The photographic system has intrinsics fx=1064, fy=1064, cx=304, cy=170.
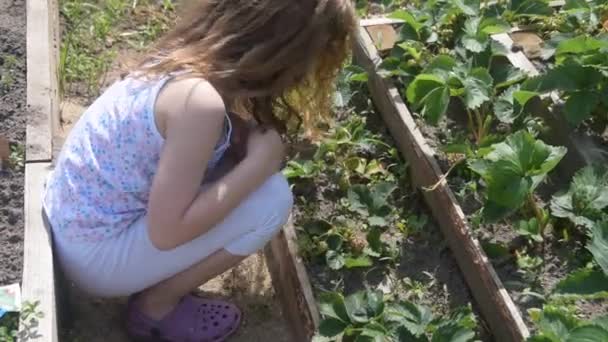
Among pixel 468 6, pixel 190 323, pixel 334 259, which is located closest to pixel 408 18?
pixel 468 6

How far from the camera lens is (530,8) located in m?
3.90

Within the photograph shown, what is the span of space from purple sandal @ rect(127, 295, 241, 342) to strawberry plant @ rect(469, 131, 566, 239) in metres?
0.83

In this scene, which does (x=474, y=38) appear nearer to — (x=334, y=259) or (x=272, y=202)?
(x=334, y=259)

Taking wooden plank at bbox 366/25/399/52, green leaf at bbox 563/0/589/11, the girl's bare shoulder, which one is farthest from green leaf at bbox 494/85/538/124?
the girl's bare shoulder

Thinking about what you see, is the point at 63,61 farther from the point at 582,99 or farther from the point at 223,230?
the point at 582,99

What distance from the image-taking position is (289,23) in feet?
8.71

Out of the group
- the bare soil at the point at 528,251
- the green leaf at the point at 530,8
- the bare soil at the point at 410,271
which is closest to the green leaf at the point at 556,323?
the bare soil at the point at 528,251

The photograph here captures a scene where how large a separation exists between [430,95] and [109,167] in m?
1.14

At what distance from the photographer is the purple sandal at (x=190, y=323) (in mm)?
3092

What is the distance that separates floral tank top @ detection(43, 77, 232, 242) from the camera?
2.80m

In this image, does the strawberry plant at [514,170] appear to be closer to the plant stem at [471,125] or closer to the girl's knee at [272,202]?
the plant stem at [471,125]

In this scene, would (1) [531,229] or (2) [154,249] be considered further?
(1) [531,229]

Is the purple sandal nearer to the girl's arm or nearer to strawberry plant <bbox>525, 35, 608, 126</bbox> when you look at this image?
the girl's arm

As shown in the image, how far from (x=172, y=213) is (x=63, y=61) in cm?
139
